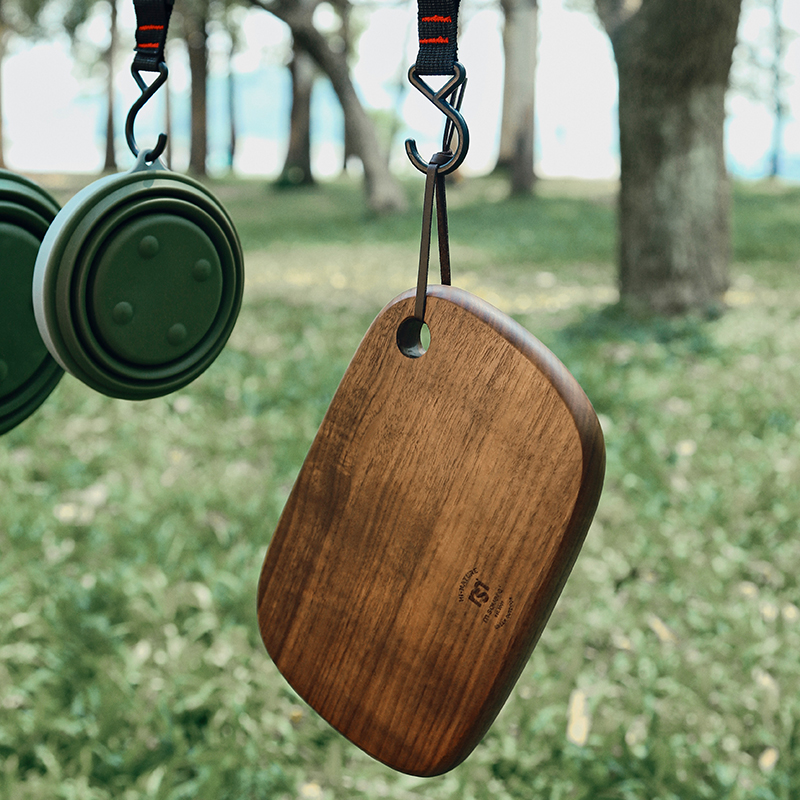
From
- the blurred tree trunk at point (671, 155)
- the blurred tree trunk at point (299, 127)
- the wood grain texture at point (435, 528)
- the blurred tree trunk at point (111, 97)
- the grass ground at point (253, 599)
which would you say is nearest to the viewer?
the wood grain texture at point (435, 528)

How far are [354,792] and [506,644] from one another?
4.59 ft

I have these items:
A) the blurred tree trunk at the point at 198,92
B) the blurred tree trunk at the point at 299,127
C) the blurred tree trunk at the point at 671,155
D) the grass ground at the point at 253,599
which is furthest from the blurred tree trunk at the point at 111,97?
the grass ground at the point at 253,599

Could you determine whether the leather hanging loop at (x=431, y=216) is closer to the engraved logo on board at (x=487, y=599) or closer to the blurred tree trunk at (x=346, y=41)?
the engraved logo on board at (x=487, y=599)

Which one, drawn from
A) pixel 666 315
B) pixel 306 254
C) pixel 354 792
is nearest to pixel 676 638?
pixel 354 792

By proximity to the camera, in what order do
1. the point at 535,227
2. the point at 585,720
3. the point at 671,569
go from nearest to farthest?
1. the point at 585,720
2. the point at 671,569
3. the point at 535,227

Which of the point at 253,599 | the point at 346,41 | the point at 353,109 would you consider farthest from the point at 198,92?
the point at 253,599

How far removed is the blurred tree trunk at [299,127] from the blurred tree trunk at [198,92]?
1.89m

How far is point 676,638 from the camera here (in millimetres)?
2580

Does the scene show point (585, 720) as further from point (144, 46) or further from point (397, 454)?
point (144, 46)

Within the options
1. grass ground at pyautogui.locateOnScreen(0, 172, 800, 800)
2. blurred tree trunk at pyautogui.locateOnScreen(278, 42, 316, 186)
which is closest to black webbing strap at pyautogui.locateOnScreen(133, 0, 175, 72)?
grass ground at pyautogui.locateOnScreen(0, 172, 800, 800)

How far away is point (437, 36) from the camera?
2.78 feet

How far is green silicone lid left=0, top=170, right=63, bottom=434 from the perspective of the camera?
3.39 feet

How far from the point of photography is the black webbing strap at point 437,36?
2.75ft

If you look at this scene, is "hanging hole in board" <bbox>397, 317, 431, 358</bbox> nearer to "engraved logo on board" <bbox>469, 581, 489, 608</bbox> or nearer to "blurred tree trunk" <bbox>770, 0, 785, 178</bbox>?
"engraved logo on board" <bbox>469, 581, 489, 608</bbox>
